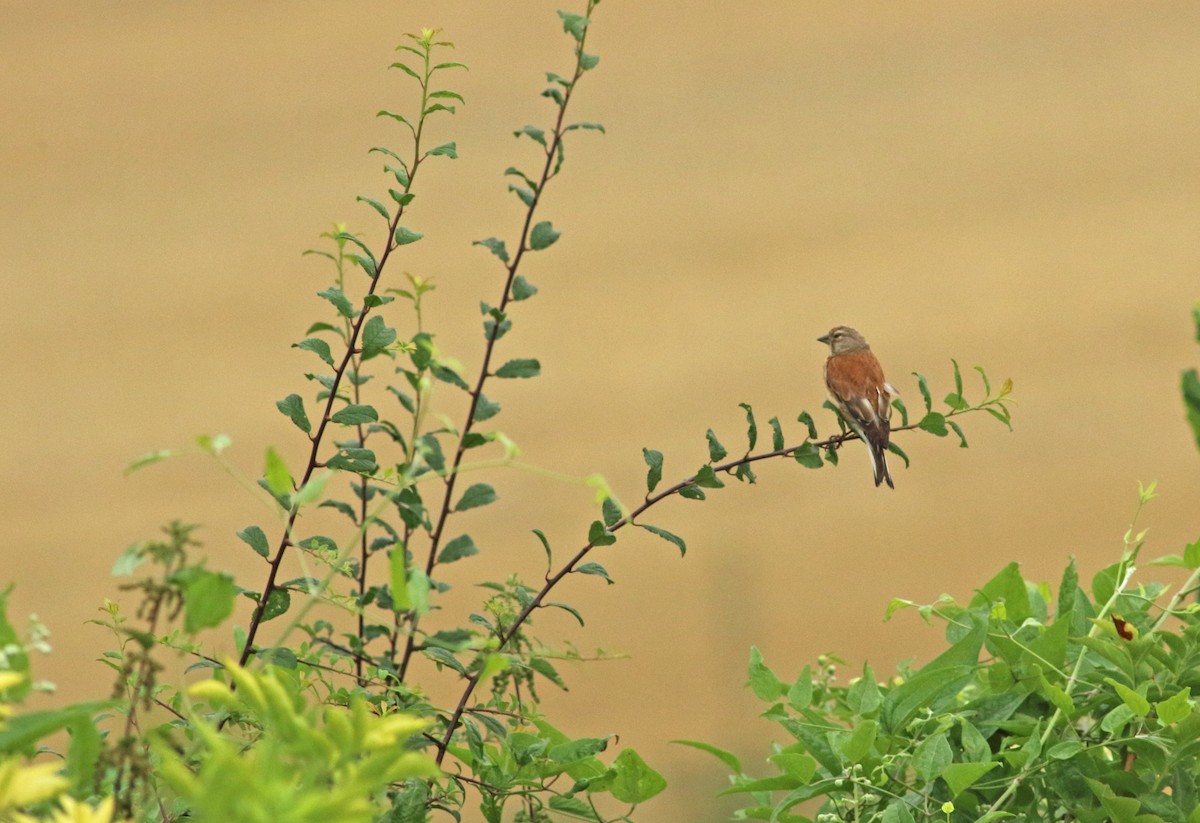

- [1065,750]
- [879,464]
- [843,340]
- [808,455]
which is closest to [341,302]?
[808,455]

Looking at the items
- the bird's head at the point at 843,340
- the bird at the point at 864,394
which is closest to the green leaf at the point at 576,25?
the bird at the point at 864,394

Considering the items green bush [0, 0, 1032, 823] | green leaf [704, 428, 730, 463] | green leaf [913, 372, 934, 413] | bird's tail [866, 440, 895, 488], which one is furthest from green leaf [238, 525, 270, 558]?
bird's tail [866, 440, 895, 488]

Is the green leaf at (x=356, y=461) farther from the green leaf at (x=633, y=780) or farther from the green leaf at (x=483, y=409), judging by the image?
the green leaf at (x=633, y=780)

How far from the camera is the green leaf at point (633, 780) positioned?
2.15 ft

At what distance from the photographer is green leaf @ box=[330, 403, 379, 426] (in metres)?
0.66

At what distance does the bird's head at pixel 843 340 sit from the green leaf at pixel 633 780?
82 centimetres

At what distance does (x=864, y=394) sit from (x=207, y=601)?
2.98ft

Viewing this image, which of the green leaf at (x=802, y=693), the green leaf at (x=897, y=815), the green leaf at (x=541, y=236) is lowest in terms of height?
the green leaf at (x=897, y=815)

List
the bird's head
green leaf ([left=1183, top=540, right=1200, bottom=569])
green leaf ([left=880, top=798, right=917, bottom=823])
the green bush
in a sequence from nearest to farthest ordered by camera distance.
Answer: the green bush → green leaf ([left=880, top=798, right=917, bottom=823]) → green leaf ([left=1183, top=540, right=1200, bottom=569]) → the bird's head

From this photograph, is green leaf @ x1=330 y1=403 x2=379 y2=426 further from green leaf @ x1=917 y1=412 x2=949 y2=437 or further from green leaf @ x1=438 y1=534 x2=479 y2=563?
green leaf @ x1=917 y1=412 x2=949 y2=437

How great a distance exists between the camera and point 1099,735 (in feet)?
2.12

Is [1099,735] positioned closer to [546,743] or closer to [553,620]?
[546,743]

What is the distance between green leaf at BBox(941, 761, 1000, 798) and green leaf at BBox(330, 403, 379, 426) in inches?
12.1

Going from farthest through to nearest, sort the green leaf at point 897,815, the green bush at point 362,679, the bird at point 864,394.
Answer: the bird at point 864,394
the green leaf at point 897,815
the green bush at point 362,679
